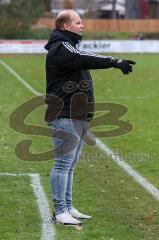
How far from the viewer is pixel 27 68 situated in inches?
1137

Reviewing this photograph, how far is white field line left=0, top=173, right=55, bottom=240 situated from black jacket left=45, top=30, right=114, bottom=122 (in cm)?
110

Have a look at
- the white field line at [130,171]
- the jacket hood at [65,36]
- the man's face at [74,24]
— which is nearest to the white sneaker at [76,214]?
the white field line at [130,171]

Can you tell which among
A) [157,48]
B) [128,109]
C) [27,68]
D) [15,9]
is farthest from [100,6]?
[128,109]

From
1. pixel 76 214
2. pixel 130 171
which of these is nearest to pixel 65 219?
pixel 76 214

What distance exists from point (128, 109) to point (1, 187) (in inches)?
320

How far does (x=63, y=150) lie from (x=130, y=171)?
9.30ft

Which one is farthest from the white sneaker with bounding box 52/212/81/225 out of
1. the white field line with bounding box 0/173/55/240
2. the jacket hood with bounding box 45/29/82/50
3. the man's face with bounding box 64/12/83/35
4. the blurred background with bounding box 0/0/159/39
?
the blurred background with bounding box 0/0/159/39

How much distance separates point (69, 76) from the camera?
6520 millimetres

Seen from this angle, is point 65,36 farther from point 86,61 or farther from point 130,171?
point 130,171

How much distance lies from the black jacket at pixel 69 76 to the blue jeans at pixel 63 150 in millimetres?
87

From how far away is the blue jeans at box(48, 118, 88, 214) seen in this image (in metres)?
6.58

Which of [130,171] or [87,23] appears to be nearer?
[130,171]

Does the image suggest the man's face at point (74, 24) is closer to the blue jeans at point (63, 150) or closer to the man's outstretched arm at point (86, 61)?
the man's outstretched arm at point (86, 61)

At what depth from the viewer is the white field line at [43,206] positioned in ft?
21.2
